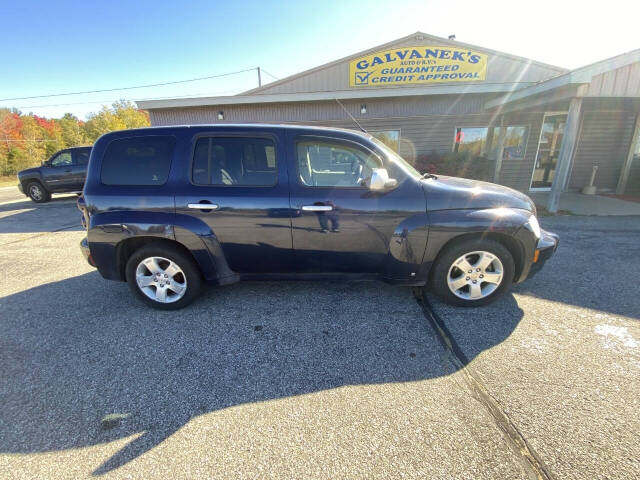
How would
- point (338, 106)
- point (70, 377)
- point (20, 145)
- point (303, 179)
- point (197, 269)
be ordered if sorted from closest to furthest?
point (70, 377)
point (303, 179)
point (197, 269)
point (338, 106)
point (20, 145)

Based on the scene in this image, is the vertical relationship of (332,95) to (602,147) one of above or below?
above

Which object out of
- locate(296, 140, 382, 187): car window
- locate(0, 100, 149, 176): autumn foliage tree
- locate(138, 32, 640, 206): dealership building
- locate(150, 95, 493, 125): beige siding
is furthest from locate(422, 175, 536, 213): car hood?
locate(0, 100, 149, 176): autumn foliage tree

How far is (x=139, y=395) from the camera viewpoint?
1.99 metres

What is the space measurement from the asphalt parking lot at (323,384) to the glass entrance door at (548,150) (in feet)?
27.5

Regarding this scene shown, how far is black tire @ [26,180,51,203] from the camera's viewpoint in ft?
35.1

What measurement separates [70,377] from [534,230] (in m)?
4.25

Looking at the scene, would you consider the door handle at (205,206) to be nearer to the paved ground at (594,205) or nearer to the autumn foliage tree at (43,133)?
the paved ground at (594,205)

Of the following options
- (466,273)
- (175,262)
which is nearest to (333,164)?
(466,273)

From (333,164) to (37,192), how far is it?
13536 mm

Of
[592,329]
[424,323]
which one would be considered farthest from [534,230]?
[424,323]

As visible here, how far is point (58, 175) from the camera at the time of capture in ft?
35.1

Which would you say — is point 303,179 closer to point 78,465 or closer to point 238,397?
point 238,397

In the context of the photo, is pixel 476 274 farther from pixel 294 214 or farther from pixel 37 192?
pixel 37 192

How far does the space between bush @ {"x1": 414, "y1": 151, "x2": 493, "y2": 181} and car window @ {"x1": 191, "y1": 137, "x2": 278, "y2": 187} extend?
7769 millimetres
